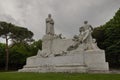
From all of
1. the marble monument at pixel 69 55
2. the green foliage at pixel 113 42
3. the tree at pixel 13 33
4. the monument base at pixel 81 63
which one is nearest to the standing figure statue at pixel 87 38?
the marble monument at pixel 69 55

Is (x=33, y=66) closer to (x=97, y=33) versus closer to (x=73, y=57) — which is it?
(x=73, y=57)

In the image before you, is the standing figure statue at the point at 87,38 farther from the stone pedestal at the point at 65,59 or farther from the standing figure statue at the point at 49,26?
the standing figure statue at the point at 49,26

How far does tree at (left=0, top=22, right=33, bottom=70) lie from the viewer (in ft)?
127

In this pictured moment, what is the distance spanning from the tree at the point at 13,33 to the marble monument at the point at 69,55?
52.6ft

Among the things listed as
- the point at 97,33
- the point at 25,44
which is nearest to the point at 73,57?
the point at 97,33

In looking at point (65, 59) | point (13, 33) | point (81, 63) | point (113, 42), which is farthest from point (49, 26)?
point (13, 33)

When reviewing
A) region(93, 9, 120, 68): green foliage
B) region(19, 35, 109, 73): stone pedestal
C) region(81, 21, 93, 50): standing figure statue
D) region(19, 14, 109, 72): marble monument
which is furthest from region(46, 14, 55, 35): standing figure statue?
region(93, 9, 120, 68): green foliage

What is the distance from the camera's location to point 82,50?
1942cm

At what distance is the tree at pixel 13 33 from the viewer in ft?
127

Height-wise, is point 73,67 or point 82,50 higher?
point 82,50

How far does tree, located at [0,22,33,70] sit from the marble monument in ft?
52.6

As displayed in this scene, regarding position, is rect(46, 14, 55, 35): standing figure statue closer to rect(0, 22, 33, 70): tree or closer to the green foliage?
the green foliage

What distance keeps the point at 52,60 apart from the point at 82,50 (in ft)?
13.2

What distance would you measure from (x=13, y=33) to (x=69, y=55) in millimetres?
22403
